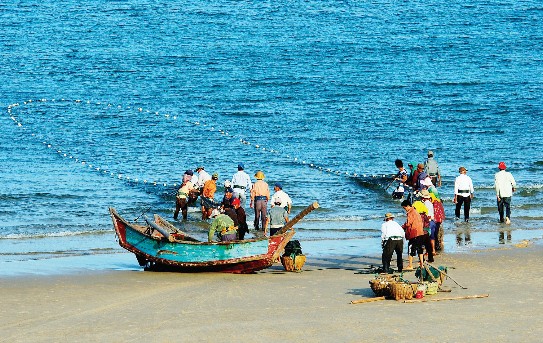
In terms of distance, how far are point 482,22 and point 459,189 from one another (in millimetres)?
51266

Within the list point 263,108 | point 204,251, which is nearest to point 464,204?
point 204,251

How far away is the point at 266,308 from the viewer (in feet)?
52.2

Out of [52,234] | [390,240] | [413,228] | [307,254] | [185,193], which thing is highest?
[185,193]

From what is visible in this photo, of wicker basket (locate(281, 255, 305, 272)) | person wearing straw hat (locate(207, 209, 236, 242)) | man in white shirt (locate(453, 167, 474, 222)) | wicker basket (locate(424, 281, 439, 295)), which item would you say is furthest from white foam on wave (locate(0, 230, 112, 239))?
wicker basket (locate(424, 281, 439, 295))

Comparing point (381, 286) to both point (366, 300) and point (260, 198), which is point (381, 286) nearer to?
point (366, 300)

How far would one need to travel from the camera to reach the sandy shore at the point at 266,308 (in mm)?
14234

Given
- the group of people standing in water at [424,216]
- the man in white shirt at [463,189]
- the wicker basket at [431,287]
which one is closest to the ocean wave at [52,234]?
the group of people standing in water at [424,216]

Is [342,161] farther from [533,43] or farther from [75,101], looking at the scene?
[533,43]

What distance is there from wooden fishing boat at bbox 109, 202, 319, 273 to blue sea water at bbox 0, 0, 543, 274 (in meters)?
1.23

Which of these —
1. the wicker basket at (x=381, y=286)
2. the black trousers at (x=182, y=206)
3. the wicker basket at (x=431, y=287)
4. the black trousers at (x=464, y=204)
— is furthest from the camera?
the black trousers at (x=182, y=206)

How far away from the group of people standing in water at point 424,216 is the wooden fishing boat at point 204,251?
1.44 meters

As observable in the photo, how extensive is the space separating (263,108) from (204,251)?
29.4 meters

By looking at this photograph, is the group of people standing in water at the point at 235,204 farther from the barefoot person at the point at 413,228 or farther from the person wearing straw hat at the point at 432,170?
the person wearing straw hat at the point at 432,170

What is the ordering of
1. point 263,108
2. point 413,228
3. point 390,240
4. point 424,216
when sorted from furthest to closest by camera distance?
point 263,108, point 424,216, point 413,228, point 390,240
